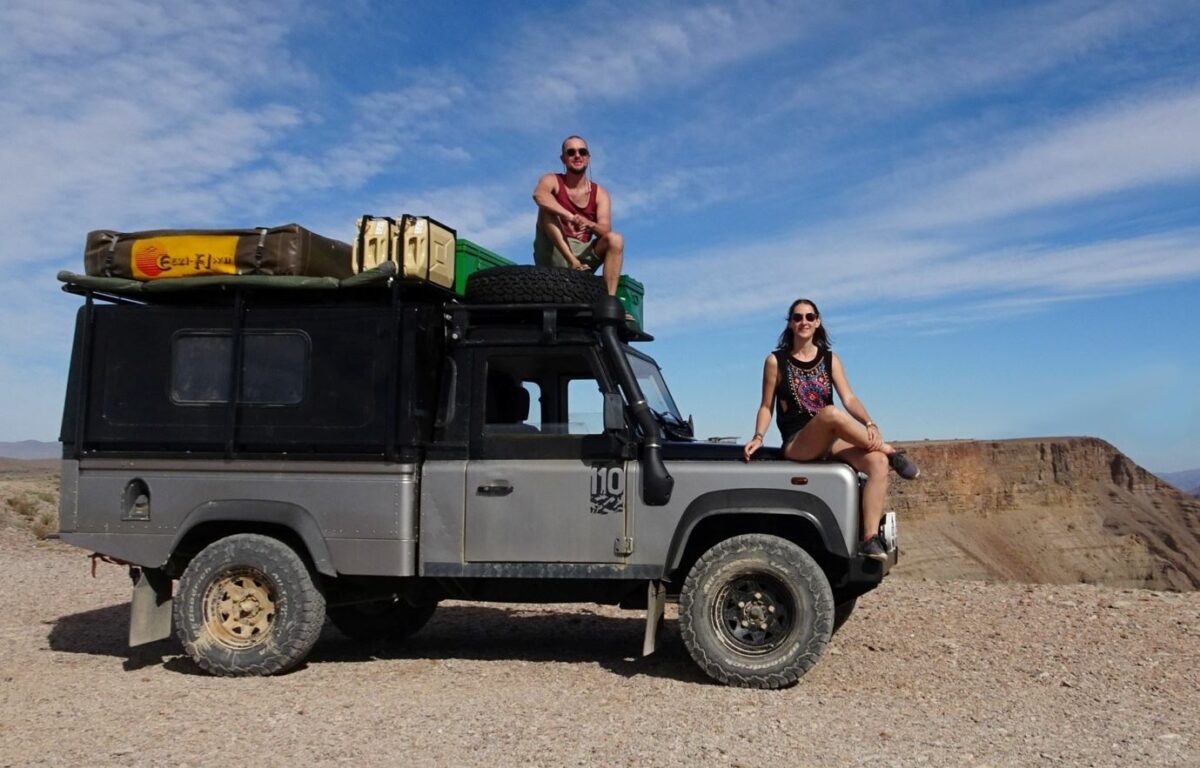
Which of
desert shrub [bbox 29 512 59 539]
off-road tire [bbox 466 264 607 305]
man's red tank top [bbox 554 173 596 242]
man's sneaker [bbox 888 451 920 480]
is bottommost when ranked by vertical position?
→ desert shrub [bbox 29 512 59 539]

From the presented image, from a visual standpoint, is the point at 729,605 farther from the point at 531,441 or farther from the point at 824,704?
the point at 531,441

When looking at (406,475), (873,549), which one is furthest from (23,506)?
(873,549)

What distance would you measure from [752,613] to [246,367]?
3.68 m

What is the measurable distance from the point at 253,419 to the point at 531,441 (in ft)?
6.14

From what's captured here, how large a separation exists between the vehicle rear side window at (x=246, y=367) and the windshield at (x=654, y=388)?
219 cm

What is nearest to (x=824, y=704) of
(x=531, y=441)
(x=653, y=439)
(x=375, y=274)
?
(x=653, y=439)

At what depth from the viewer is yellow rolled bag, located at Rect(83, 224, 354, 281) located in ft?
23.8

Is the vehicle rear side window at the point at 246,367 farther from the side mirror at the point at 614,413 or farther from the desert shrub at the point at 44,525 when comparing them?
the desert shrub at the point at 44,525

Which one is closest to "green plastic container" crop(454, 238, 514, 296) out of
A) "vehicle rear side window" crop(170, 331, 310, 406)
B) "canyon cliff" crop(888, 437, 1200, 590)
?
"vehicle rear side window" crop(170, 331, 310, 406)

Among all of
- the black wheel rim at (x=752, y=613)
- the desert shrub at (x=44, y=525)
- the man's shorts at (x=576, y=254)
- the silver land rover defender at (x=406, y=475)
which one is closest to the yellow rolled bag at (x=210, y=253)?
the silver land rover defender at (x=406, y=475)

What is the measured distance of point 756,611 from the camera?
6.77 m

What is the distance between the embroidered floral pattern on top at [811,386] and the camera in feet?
23.2

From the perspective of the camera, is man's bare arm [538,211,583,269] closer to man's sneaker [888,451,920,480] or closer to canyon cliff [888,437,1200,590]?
man's sneaker [888,451,920,480]

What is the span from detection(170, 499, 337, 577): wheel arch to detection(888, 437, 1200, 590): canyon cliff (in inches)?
2360
